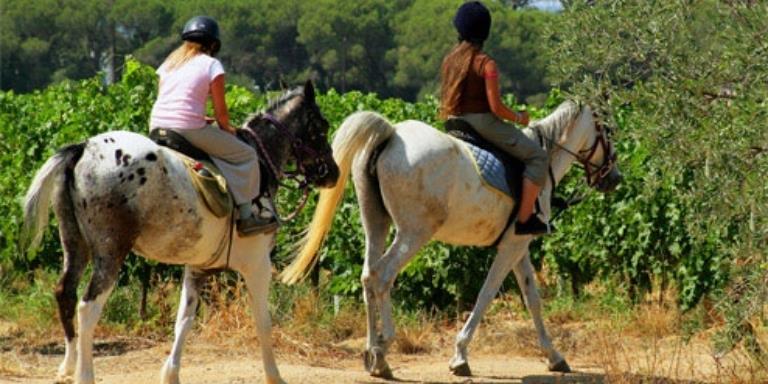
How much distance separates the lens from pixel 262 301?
10.6 metres

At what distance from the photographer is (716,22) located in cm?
906

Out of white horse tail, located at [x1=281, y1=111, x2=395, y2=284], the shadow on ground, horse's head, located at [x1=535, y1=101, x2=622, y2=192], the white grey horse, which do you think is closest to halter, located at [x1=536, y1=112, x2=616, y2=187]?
horse's head, located at [x1=535, y1=101, x2=622, y2=192]

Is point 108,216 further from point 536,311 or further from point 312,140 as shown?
point 536,311

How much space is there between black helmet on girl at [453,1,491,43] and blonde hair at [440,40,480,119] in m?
0.07

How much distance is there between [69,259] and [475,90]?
352cm

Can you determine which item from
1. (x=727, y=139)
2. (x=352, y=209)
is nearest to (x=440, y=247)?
(x=352, y=209)

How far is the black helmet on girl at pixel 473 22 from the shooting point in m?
11.5

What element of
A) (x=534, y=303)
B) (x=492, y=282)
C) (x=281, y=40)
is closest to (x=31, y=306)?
(x=492, y=282)

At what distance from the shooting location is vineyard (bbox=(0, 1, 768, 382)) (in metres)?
9.02

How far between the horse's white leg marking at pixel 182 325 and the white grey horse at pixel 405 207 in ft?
4.42

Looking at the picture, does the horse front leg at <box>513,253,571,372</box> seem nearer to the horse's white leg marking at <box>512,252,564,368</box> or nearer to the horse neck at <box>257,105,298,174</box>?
the horse's white leg marking at <box>512,252,564,368</box>

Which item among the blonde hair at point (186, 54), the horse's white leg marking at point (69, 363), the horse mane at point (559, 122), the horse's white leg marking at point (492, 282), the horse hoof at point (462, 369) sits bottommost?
the horse hoof at point (462, 369)

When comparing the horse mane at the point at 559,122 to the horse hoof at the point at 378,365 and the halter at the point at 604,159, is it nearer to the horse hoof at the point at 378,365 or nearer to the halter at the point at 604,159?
the halter at the point at 604,159

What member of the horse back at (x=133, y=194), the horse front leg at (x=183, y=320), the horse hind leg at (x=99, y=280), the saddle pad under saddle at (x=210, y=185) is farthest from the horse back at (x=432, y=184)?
the horse hind leg at (x=99, y=280)
